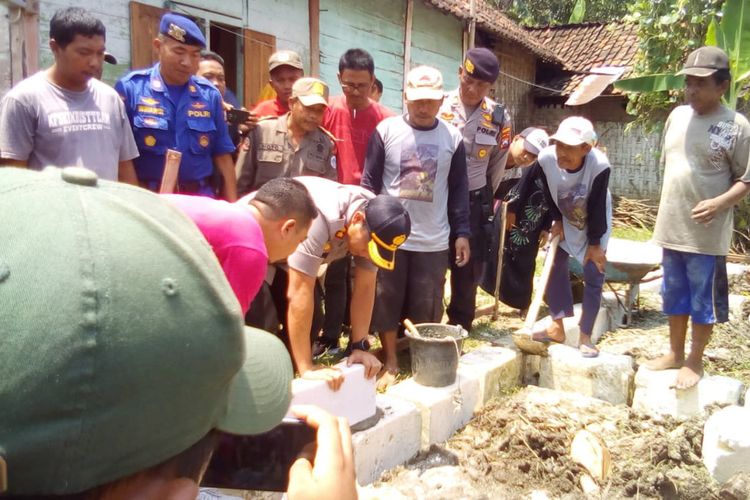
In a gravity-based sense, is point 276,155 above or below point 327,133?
below

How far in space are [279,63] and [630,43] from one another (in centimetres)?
1267

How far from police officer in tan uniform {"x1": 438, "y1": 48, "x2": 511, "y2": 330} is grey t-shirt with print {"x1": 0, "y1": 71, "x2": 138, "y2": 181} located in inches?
91.1

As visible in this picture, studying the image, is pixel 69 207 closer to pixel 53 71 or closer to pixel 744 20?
pixel 53 71

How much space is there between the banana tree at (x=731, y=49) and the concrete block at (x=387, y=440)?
245 inches

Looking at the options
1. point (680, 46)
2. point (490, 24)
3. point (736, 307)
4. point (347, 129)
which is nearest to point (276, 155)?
point (347, 129)

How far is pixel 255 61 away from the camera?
23.4ft

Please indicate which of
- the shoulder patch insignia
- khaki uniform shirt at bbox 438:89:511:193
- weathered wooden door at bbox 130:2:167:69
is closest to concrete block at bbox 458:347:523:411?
khaki uniform shirt at bbox 438:89:511:193

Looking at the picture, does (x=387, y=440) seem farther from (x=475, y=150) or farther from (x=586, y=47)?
(x=586, y=47)

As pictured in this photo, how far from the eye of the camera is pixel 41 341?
2.15 feet

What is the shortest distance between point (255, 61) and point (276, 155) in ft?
11.6

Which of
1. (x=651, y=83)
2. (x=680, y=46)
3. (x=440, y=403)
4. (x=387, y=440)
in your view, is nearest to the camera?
(x=387, y=440)

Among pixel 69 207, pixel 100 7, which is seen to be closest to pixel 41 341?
pixel 69 207

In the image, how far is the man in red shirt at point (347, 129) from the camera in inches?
170

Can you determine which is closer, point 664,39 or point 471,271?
point 471,271
